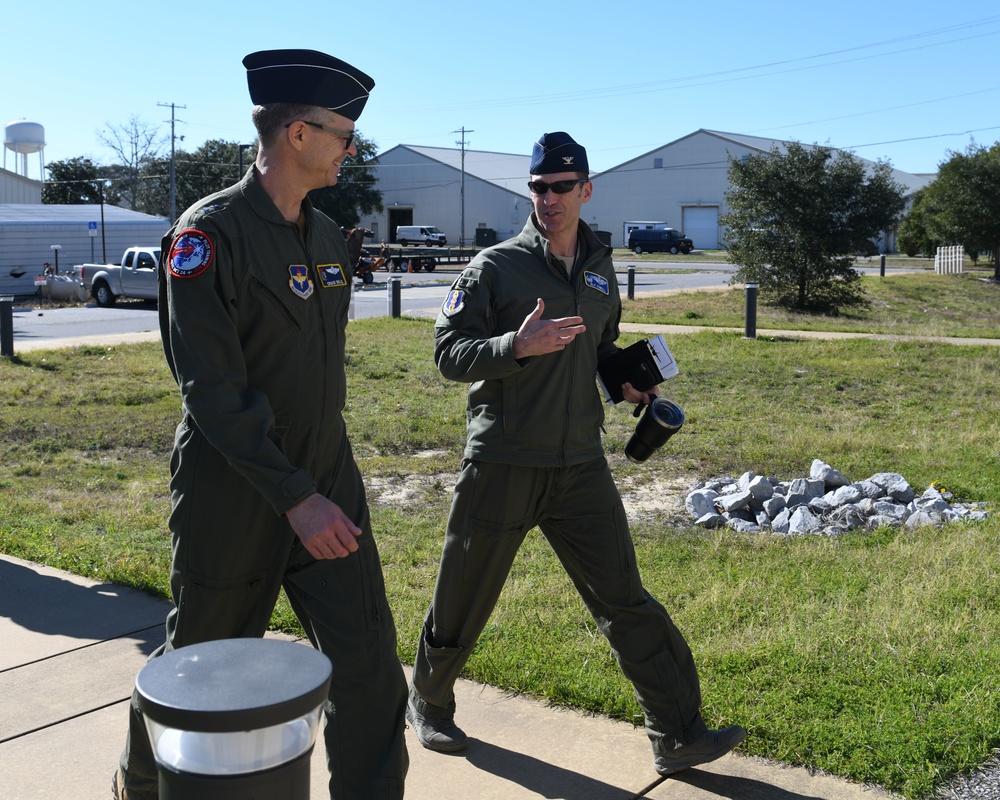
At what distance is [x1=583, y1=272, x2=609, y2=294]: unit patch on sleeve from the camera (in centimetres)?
366

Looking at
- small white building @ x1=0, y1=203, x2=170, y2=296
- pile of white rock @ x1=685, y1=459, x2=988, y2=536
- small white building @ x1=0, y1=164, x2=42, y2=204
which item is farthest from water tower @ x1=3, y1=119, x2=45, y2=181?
pile of white rock @ x1=685, y1=459, x2=988, y2=536

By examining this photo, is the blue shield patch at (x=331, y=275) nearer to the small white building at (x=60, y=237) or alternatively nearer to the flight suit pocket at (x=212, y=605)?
the flight suit pocket at (x=212, y=605)

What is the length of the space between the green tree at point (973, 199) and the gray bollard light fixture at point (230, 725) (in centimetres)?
4299

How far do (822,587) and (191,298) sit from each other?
369 cm

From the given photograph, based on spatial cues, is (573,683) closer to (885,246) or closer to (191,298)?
(191,298)

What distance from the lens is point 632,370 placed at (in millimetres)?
3867

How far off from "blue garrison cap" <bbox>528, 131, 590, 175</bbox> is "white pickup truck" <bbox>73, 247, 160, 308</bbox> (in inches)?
993

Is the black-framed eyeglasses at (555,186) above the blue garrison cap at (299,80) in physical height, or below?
below

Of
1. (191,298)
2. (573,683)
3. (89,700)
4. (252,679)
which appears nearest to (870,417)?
(573,683)

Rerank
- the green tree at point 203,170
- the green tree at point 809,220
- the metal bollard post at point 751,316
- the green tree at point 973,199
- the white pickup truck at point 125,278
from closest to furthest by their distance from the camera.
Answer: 1. the metal bollard post at point 751,316
2. the green tree at point 809,220
3. the white pickup truck at point 125,278
4. the green tree at point 973,199
5. the green tree at point 203,170

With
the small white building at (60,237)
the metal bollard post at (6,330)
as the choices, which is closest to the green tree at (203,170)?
the small white building at (60,237)

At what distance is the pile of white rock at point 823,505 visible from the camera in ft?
21.8

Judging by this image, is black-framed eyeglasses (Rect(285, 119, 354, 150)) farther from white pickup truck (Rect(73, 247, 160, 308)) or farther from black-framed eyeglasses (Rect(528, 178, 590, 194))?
white pickup truck (Rect(73, 247, 160, 308))

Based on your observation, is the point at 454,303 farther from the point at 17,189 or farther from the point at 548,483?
the point at 17,189
